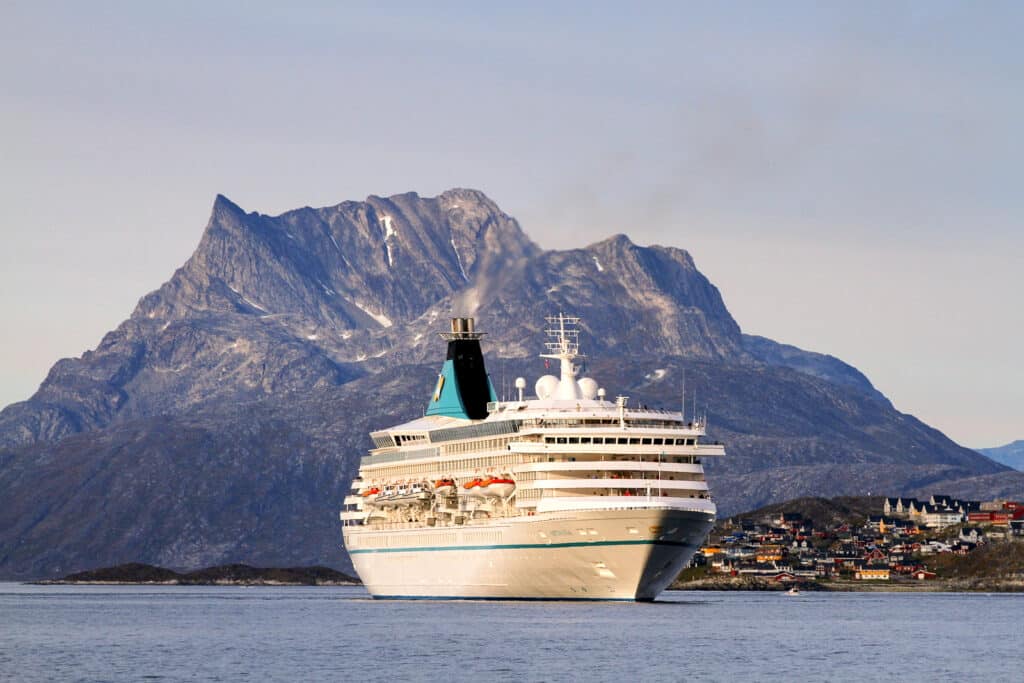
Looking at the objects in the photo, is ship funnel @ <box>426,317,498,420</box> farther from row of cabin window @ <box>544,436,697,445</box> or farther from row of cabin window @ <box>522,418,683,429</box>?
row of cabin window @ <box>544,436,697,445</box>

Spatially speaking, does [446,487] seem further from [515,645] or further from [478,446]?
[515,645]

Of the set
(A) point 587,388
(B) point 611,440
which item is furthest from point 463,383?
(B) point 611,440

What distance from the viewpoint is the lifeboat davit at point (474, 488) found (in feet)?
495

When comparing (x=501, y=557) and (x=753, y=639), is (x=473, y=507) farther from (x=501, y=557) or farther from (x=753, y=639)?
(x=753, y=639)

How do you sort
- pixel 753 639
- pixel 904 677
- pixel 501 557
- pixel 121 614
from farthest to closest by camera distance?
pixel 121 614
pixel 501 557
pixel 753 639
pixel 904 677

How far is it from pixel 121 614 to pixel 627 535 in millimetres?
55743

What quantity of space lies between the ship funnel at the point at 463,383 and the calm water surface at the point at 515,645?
21740 millimetres

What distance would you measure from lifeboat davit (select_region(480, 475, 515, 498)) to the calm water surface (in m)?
8.60

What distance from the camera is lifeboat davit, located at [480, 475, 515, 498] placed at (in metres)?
148

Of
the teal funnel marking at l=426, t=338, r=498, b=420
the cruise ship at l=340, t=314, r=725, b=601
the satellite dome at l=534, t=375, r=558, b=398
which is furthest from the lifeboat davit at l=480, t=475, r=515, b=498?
the teal funnel marking at l=426, t=338, r=498, b=420

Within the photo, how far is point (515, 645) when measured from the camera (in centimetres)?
10788

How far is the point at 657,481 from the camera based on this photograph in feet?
469

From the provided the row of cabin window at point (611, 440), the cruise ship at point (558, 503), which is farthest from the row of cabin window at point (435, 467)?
the row of cabin window at point (611, 440)

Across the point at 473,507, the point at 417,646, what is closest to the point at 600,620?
the point at 417,646
